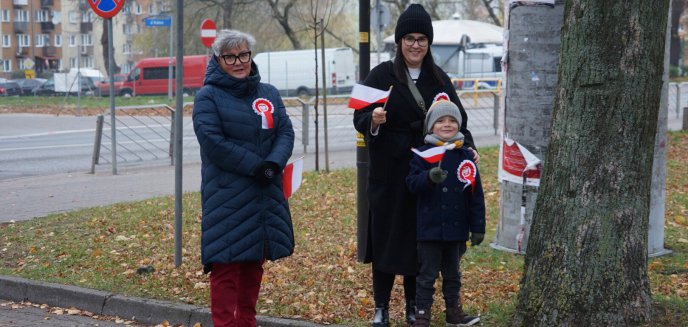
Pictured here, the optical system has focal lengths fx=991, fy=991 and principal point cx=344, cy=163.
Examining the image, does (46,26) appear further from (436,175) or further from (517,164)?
(436,175)

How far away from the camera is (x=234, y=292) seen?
5781 mm

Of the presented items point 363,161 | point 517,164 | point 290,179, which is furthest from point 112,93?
point 290,179

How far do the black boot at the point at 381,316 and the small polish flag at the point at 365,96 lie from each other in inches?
49.7

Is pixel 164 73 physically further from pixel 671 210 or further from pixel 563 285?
pixel 563 285

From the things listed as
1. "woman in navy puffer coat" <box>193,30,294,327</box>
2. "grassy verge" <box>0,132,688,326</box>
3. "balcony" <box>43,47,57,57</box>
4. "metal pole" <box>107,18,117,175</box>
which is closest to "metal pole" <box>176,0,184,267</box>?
"grassy verge" <box>0,132,688,326</box>

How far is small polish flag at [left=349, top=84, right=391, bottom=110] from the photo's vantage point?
19.3ft

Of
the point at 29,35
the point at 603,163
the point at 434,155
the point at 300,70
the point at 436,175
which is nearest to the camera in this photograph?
the point at 603,163

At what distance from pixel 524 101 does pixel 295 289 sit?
236cm

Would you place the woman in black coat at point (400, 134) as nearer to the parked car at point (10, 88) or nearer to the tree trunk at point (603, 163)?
the tree trunk at point (603, 163)

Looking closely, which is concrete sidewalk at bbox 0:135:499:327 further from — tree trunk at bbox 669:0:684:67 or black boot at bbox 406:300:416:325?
tree trunk at bbox 669:0:684:67

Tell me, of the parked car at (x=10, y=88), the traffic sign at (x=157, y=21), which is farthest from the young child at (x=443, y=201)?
the parked car at (x=10, y=88)

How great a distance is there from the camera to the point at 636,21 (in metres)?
5.19

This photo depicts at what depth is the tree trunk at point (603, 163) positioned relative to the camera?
522 centimetres

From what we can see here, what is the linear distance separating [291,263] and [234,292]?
2.39 metres
